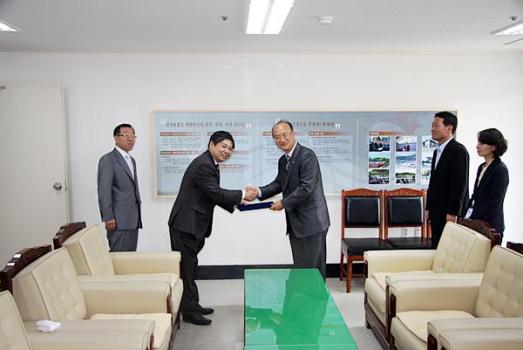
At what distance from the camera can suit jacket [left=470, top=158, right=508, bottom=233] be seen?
3.30 metres

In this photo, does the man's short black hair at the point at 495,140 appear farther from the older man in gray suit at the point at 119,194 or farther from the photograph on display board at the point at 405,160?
the older man in gray suit at the point at 119,194

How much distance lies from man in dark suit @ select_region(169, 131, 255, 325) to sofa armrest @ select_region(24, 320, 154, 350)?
131cm

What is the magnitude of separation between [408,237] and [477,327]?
255cm

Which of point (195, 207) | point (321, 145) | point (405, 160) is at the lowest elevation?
point (195, 207)

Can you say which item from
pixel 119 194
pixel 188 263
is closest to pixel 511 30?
pixel 188 263

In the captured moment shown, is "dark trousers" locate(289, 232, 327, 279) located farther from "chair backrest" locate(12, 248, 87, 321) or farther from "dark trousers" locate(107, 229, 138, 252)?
"chair backrest" locate(12, 248, 87, 321)

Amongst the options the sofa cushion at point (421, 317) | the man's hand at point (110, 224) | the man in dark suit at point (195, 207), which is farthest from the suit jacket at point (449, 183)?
the man's hand at point (110, 224)

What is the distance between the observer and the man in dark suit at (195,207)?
10.9 ft

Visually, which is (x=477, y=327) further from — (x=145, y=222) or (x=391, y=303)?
(x=145, y=222)

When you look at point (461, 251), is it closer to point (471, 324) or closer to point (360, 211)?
point (471, 324)

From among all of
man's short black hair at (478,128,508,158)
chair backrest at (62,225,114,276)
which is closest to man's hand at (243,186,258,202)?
chair backrest at (62,225,114,276)

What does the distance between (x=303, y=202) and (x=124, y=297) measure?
1457 mm

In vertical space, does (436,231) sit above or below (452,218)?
below

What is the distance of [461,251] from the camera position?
293cm
